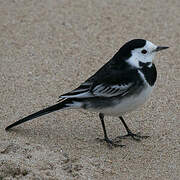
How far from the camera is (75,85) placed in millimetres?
7238

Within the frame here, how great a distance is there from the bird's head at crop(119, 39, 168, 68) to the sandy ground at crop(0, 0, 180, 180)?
0.88 metres

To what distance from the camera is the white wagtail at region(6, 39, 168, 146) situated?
5797mm

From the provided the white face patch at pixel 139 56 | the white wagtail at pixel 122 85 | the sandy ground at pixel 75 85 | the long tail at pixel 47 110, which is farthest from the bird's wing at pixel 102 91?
the sandy ground at pixel 75 85

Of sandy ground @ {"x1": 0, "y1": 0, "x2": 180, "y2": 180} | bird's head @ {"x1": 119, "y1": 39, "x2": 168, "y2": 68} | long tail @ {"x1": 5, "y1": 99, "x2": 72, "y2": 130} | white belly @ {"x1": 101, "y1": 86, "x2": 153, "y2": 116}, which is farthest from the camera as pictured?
long tail @ {"x1": 5, "y1": 99, "x2": 72, "y2": 130}

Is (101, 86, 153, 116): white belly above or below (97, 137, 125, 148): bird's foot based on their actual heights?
above

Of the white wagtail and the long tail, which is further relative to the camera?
the long tail

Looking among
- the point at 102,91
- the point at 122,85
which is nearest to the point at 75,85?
the point at 102,91

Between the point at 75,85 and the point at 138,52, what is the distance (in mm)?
1543

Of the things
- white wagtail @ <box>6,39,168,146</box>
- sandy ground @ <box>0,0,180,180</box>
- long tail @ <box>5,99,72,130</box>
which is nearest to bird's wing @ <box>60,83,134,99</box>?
white wagtail @ <box>6,39,168,146</box>

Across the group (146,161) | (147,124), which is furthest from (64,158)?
(147,124)

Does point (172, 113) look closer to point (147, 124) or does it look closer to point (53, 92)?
point (147, 124)

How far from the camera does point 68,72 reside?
24.7ft

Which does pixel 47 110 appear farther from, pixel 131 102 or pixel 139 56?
pixel 139 56

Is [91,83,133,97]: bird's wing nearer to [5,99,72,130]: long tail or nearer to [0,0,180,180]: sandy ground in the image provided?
[5,99,72,130]: long tail
